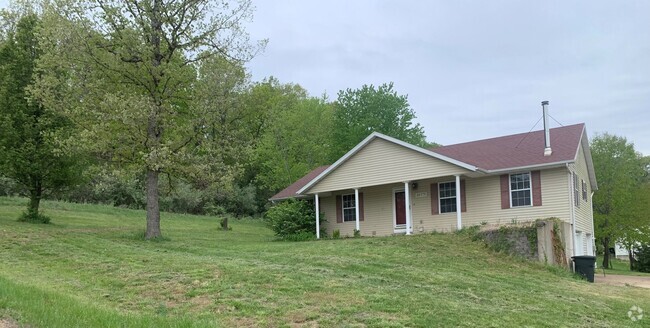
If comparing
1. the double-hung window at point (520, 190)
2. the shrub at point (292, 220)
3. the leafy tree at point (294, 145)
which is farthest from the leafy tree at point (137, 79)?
the leafy tree at point (294, 145)

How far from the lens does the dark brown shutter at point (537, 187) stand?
63.1 feet

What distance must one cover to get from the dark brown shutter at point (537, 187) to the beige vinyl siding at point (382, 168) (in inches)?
89.1

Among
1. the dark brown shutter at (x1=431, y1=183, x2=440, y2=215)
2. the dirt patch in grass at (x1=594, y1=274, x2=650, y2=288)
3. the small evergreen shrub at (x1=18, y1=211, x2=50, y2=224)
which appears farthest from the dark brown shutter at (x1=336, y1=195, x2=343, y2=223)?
the small evergreen shrub at (x1=18, y1=211, x2=50, y2=224)

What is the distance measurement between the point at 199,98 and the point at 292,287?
11676mm

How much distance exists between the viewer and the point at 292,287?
9.20m

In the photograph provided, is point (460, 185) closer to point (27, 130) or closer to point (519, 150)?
point (519, 150)

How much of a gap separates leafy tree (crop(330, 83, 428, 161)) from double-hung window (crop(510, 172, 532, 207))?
789 inches

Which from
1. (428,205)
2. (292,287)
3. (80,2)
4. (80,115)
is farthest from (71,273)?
(428,205)

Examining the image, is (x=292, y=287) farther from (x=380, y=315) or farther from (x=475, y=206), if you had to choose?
(x=475, y=206)

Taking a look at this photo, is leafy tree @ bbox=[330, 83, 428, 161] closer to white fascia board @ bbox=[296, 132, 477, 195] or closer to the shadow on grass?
white fascia board @ bbox=[296, 132, 477, 195]

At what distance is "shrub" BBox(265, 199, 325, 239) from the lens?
2411 centimetres

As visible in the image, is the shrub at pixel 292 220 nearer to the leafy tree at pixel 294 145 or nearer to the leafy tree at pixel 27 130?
the leafy tree at pixel 27 130

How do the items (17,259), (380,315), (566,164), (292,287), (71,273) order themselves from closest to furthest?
(380,315) → (292,287) → (71,273) → (17,259) → (566,164)

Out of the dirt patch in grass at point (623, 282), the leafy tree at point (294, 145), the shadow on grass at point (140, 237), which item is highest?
the leafy tree at point (294, 145)
